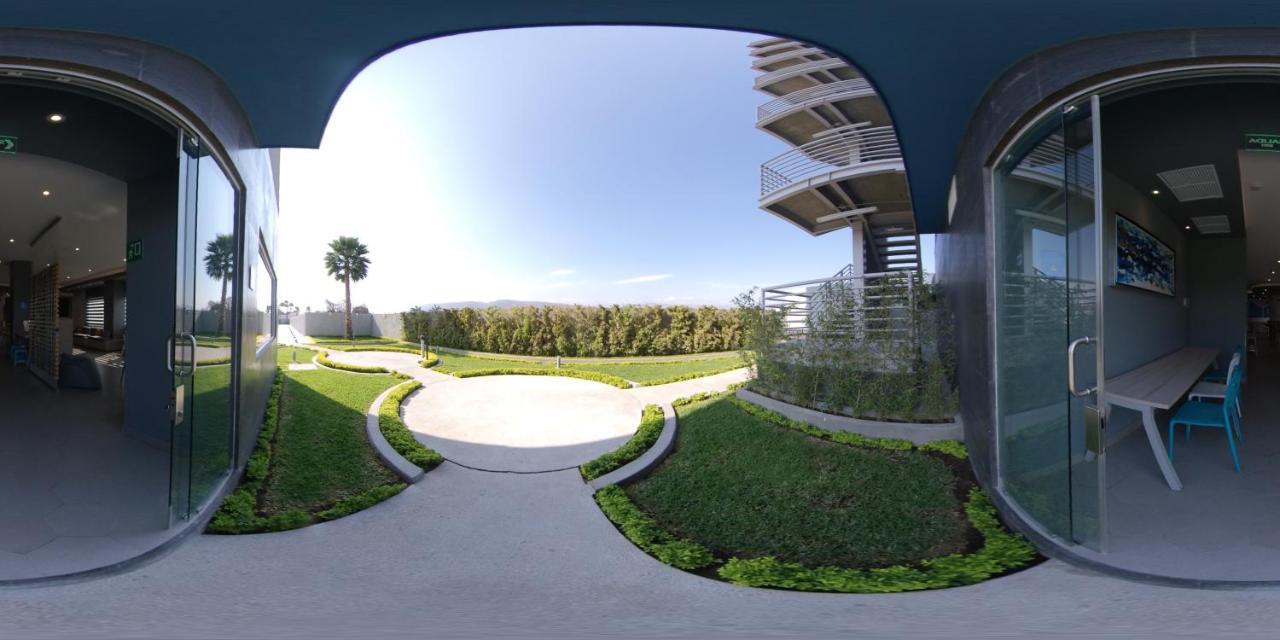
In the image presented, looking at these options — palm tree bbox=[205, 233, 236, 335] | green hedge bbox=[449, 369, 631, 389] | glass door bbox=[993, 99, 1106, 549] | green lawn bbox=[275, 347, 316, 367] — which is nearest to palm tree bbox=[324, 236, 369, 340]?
green lawn bbox=[275, 347, 316, 367]

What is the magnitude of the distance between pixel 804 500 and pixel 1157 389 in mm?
3191

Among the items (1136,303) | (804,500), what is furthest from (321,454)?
(1136,303)

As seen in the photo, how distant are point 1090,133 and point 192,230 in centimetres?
512

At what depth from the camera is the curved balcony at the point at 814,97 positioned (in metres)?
11.0

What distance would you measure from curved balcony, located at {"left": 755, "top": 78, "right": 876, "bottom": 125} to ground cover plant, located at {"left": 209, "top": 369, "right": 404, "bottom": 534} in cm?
1054

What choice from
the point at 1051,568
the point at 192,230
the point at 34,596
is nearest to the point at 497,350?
the point at 192,230

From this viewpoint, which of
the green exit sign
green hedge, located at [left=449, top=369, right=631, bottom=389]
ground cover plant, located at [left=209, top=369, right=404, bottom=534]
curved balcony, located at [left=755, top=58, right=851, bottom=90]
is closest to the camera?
ground cover plant, located at [left=209, top=369, right=404, bottom=534]

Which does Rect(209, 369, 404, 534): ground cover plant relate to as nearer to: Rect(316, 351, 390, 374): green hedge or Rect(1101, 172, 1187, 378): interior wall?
Rect(316, 351, 390, 374): green hedge

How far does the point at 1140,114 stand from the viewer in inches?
157

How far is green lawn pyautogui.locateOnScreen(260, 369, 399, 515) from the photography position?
3828 mm

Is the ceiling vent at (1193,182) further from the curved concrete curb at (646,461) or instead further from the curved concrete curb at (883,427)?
the curved concrete curb at (646,461)

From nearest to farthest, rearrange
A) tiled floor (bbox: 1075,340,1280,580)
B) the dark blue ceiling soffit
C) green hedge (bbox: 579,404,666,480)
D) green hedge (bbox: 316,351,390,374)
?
tiled floor (bbox: 1075,340,1280,580), the dark blue ceiling soffit, green hedge (bbox: 579,404,666,480), green hedge (bbox: 316,351,390,374)

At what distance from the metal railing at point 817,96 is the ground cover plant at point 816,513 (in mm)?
8705

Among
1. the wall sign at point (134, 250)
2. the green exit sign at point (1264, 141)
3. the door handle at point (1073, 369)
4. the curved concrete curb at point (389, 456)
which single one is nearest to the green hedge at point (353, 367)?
the curved concrete curb at point (389, 456)
